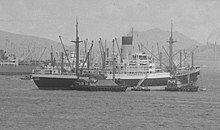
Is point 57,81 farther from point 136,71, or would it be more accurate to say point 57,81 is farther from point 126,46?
point 126,46

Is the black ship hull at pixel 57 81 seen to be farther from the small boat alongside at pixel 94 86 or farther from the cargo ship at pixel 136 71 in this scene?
the cargo ship at pixel 136 71

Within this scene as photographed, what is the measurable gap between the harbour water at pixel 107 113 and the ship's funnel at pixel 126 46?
37.7 m

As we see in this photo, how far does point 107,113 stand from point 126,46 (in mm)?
65695

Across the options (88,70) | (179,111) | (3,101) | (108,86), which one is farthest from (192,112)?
(88,70)

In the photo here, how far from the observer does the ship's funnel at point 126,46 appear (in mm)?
127488

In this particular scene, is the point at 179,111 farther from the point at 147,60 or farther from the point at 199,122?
the point at 147,60

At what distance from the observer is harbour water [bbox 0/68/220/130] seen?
54656mm

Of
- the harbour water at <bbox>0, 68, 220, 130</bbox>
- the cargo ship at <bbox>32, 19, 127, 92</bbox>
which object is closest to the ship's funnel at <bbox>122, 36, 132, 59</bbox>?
the cargo ship at <bbox>32, 19, 127, 92</bbox>

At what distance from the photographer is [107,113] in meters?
65.3

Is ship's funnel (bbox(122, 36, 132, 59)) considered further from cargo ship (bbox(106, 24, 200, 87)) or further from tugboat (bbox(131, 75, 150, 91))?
tugboat (bbox(131, 75, 150, 91))

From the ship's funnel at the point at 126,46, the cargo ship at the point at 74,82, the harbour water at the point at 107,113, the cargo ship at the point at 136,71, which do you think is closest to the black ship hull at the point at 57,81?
the cargo ship at the point at 74,82

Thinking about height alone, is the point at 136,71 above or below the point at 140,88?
above

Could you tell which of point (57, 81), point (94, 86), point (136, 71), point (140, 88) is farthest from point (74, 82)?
point (136, 71)

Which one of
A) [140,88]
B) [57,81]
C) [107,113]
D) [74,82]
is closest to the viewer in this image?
[107,113]
